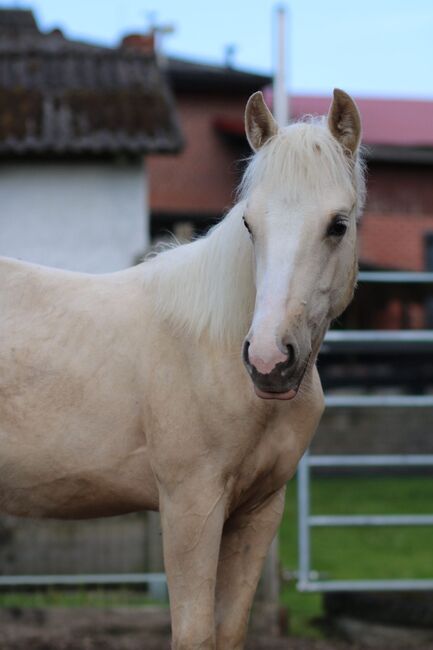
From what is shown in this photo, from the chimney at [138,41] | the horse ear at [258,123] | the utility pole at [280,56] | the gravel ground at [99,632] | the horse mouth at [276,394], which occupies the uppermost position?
the chimney at [138,41]

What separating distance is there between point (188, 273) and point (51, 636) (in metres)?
2.81

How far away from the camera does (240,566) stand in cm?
342

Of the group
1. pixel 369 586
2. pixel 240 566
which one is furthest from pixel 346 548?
pixel 240 566

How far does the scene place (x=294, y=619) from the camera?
232 inches

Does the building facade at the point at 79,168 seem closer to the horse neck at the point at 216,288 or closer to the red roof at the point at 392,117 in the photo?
the horse neck at the point at 216,288

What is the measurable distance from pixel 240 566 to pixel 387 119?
1885 cm

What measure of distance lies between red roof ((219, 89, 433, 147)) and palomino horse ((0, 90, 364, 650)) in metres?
14.8

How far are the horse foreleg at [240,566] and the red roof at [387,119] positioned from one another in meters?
14.9

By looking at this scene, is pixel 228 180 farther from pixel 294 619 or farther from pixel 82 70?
pixel 294 619

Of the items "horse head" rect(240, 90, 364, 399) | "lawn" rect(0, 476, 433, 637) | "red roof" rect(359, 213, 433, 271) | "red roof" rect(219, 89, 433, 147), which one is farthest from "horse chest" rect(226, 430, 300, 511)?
"red roof" rect(219, 89, 433, 147)

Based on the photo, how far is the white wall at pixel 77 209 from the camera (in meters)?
9.93

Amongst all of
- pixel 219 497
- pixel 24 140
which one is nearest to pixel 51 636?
pixel 219 497

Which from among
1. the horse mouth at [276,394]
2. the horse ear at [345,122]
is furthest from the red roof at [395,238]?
the horse mouth at [276,394]

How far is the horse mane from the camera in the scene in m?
3.04
